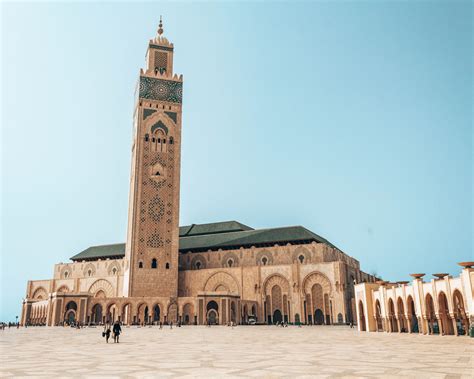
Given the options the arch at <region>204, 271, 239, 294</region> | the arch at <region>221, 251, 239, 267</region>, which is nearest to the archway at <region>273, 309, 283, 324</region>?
the arch at <region>204, 271, 239, 294</region>

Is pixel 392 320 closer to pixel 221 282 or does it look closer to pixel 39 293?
pixel 221 282

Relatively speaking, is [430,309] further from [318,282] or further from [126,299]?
[126,299]

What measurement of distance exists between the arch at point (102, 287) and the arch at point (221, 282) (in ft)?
40.3

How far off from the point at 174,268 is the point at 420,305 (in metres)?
30.7

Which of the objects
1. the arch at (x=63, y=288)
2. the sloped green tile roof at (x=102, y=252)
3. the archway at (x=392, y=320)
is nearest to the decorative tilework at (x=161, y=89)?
the sloped green tile roof at (x=102, y=252)

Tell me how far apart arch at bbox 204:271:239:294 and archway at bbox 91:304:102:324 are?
11480 millimetres

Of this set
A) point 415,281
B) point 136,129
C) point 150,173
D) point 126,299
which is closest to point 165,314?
point 126,299

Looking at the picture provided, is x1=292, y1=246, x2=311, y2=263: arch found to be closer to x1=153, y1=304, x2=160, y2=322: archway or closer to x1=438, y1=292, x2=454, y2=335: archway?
x1=153, y1=304, x2=160, y2=322: archway

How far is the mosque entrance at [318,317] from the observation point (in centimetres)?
4334

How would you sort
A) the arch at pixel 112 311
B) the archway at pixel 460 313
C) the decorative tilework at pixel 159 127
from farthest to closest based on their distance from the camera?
the decorative tilework at pixel 159 127
the arch at pixel 112 311
the archway at pixel 460 313

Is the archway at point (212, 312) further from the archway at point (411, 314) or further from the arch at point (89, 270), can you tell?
the archway at point (411, 314)

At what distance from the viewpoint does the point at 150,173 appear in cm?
4956

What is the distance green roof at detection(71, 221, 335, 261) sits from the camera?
49.5 meters

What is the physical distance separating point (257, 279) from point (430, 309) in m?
26.3
